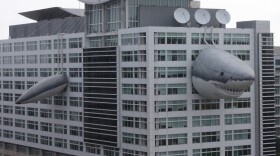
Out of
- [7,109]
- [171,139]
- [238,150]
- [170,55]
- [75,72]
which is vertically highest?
[170,55]

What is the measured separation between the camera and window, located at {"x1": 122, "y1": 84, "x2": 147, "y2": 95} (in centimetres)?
7540

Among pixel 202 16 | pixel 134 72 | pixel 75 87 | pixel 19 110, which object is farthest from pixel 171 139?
pixel 19 110

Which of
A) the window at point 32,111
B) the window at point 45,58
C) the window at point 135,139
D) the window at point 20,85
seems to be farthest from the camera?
the window at point 20,85

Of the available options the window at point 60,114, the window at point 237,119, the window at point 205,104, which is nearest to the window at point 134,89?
the window at point 205,104

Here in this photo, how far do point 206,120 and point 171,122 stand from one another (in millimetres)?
5117

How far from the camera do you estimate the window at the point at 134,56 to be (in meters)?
75.1

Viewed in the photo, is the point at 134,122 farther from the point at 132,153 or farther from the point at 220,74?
the point at 220,74

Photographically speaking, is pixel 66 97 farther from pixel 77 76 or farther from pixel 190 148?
pixel 190 148

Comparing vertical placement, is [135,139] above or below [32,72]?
below

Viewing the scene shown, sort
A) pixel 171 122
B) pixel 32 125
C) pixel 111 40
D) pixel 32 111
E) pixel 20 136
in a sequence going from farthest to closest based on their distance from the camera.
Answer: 1. pixel 20 136
2. pixel 32 125
3. pixel 32 111
4. pixel 111 40
5. pixel 171 122

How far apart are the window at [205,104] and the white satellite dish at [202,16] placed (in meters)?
10.1

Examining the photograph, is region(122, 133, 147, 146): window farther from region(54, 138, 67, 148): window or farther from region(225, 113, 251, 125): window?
region(54, 138, 67, 148): window

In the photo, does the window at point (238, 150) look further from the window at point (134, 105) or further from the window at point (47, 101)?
the window at point (47, 101)

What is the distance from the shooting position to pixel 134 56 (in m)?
76.1
